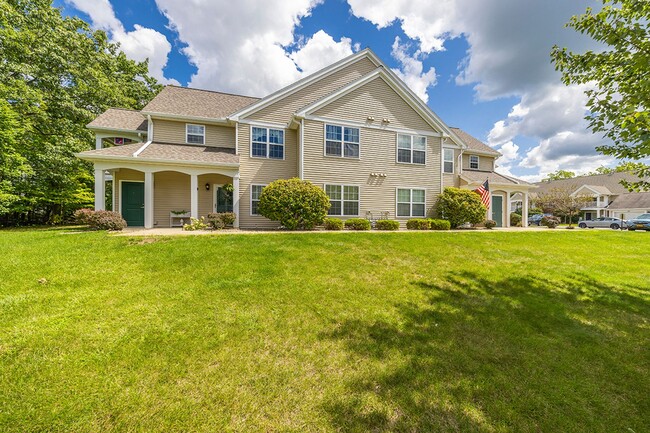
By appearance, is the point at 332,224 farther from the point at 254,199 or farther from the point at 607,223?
the point at 607,223

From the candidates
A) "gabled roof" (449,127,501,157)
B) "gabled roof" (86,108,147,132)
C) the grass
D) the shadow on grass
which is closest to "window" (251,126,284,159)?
"gabled roof" (86,108,147,132)

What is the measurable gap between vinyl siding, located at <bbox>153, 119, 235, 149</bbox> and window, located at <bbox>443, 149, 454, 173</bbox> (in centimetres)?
1347

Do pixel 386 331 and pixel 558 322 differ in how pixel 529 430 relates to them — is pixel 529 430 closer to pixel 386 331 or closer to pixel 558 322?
pixel 386 331

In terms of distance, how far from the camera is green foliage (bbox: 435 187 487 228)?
49.7 feet

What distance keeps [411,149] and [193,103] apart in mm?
13148

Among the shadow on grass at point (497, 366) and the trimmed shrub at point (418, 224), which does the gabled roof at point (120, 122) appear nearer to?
the trimmed shrub at point (418, 224)

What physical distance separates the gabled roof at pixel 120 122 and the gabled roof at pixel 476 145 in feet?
71.3

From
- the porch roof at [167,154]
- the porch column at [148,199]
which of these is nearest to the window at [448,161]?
the porch roof at [167,154]

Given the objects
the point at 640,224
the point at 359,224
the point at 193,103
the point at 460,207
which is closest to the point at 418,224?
the point at 460,207

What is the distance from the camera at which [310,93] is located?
15.4m

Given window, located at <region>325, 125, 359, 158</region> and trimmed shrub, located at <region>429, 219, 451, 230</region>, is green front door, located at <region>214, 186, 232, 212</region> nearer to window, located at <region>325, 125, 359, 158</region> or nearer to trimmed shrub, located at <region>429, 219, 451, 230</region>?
window, located at <region>325, 125, 359, 158</region>

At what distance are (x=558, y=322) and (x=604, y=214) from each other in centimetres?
5596

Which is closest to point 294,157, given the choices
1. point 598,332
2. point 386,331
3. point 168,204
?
point 168,204

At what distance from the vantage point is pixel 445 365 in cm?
326
